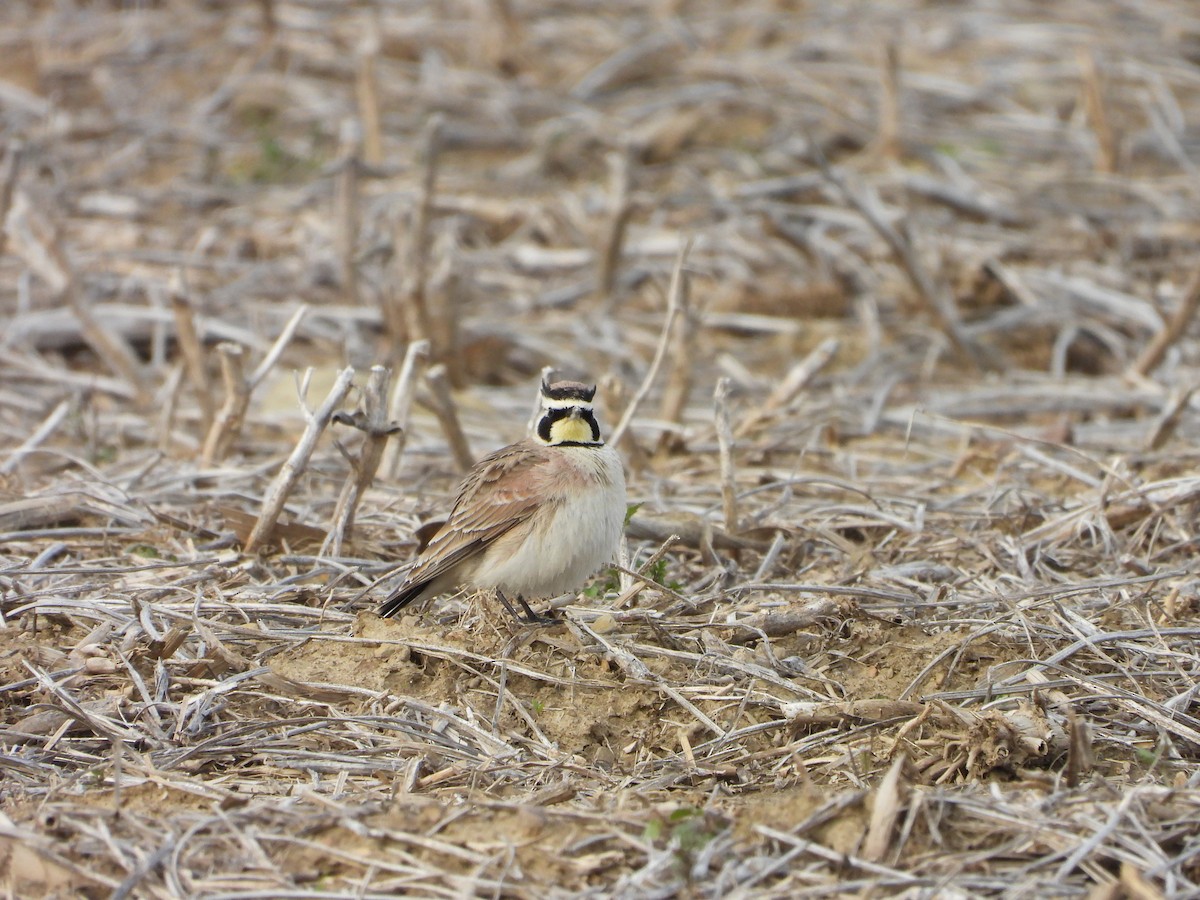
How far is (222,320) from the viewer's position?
10.6m

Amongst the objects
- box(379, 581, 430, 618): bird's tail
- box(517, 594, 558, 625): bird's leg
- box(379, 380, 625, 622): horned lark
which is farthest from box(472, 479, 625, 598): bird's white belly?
box(379, 581, 430, 618): bird's tail

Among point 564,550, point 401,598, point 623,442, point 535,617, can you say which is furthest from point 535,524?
point 623,442

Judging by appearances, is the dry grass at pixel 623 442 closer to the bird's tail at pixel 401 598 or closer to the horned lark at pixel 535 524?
the bird's tail at pixel 401 598

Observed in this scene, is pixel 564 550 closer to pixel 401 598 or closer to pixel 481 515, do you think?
pixel 481 515

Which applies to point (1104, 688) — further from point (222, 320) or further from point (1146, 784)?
point (222, 320)

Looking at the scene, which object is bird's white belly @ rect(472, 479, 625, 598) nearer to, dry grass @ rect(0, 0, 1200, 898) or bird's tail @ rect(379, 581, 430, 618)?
dry grass @ rect(0, 0, 1200, 898)

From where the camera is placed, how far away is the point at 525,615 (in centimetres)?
621

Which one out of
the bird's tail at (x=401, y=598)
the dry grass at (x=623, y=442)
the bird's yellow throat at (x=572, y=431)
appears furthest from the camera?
the bird's yellow throat at (x=572, y=431)

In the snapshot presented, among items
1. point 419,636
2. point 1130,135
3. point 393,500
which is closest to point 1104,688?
point 419,636

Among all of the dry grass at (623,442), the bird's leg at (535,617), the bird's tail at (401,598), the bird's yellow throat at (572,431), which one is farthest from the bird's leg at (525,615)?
the bird's yellow throat at (572,431)

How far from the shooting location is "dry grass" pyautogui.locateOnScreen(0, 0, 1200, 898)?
14.4 ft

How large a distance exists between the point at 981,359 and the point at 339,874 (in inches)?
290

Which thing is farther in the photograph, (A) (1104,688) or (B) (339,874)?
(A) (1104,688)

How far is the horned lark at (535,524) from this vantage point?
5781 millimetres
